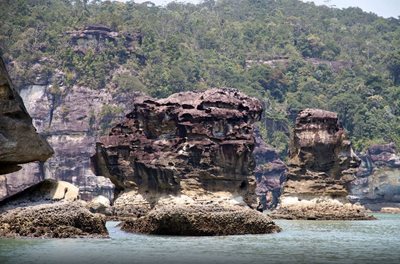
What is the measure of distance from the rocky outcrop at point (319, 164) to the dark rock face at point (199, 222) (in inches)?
1585

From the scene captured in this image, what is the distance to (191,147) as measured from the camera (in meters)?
69.9

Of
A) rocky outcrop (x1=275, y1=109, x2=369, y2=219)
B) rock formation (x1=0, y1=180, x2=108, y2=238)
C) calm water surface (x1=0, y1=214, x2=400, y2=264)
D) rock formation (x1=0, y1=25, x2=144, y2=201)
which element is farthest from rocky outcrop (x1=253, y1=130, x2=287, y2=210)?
rock formation (x1=0, y1=180, x2=108, y2=238)

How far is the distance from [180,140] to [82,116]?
7033 cm

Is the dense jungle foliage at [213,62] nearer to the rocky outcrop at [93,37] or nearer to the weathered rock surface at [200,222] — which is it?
the rocky outcrop at [93,37]

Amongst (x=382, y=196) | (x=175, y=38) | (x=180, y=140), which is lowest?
(x=382, y=196)

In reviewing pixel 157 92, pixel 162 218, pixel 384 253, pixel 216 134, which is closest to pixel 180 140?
pixel 216 134

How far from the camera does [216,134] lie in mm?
70875

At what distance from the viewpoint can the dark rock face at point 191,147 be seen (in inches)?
2721

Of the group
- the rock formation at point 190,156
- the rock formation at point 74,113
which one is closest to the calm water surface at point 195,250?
the rock formation at point 190,156

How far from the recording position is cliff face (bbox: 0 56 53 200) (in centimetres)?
2923

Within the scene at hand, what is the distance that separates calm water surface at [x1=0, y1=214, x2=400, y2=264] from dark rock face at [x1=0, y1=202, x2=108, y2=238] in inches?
43.0

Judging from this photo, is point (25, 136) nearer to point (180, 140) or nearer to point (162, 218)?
point (162, 218)

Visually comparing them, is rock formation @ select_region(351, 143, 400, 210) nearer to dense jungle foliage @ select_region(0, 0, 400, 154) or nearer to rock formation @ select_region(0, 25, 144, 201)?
dense jungle foliage @ select_region(0, 0, 400, 154)

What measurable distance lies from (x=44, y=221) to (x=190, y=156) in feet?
118
